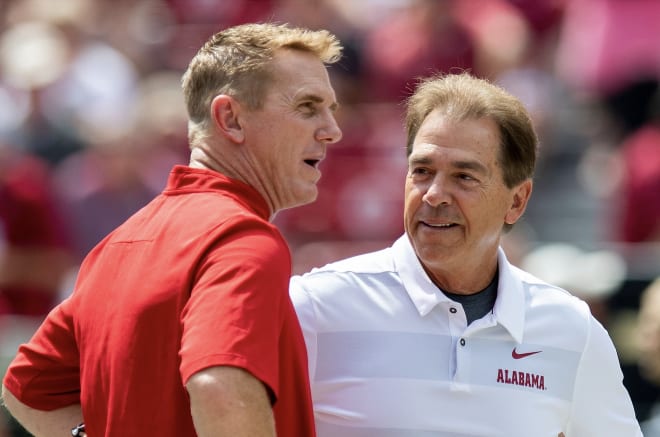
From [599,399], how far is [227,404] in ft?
4.18

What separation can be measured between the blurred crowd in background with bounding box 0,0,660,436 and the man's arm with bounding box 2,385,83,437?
3.51 meters

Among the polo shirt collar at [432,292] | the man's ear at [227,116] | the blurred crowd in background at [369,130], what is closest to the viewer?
the man's ear at [227,116]

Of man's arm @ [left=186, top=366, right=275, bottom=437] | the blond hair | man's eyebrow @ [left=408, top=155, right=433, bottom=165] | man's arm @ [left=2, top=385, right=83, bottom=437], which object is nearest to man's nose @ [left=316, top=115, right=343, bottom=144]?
the blond hair

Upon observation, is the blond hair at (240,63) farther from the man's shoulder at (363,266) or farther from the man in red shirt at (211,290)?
the man's shoulder at (363,266)

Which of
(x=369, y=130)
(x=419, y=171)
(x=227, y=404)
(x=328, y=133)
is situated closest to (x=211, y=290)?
(x=227, y=404)

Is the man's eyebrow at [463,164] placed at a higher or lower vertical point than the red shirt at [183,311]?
higher

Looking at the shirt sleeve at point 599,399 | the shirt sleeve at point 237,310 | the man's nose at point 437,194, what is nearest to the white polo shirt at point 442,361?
the shirt sleeve at point 599,399

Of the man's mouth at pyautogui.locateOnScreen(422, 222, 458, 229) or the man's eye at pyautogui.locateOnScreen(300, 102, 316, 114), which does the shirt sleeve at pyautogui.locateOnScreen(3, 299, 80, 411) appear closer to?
the man's eye at pyautogui.locateOnScreen(300, 102, 316, 114)

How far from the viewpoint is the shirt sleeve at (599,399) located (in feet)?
11.2

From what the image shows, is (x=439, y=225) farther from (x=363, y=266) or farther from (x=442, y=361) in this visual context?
(x=442, y=361)

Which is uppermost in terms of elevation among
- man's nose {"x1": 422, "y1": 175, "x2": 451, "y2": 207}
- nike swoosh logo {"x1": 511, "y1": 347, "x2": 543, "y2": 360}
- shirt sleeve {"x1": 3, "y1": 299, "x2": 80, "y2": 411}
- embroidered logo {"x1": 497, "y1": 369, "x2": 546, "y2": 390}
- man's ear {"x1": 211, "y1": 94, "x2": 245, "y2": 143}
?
man's ear {"x1": 211, "y1": 94, "x2": 245, "y2": 143}

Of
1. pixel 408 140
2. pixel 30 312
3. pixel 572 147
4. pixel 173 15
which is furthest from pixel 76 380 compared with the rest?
pixel 173 15

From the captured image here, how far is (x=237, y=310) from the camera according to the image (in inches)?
101

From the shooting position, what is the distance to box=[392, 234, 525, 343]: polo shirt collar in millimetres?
3359
